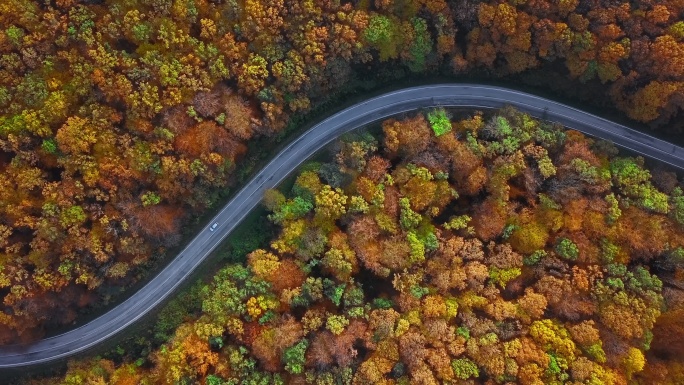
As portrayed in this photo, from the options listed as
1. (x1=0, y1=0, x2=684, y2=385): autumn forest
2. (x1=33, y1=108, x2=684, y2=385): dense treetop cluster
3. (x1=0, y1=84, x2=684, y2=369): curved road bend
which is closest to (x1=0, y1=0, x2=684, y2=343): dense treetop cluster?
(x1=0, y1=0, x2=684, y2=385): autumn forest

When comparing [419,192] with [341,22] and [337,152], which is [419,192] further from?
[341,22]

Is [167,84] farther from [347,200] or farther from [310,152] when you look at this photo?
[347,200]

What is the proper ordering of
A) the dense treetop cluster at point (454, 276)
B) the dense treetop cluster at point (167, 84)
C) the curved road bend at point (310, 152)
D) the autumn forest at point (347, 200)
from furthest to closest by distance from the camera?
the curved road bend at point (310, 152) → the dense treetop cluster at point (167, 84) → the autumn forest at point (347, 200) → the dense treetop cluster at point (454, 276)

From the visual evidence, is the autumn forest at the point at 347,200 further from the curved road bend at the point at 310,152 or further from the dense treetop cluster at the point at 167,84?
the curved road bend at the point at 310,152

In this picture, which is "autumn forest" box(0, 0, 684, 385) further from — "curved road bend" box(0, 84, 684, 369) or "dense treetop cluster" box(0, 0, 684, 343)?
"curved road bend" box(0, 84, 684, 369)

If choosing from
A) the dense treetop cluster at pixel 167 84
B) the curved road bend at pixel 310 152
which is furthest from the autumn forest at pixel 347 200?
the curved road bend at pixel 310 152

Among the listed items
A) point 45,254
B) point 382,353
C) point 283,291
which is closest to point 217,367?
point 283,291
